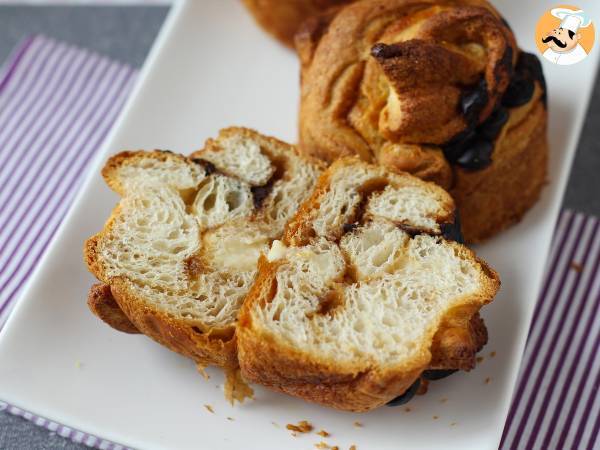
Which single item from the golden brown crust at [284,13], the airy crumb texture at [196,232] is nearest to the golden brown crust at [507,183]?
the airy crumb texture at [196,232]

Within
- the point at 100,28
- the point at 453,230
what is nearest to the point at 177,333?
the point at 453,230

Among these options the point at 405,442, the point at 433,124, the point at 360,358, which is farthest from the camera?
the point at 433,124

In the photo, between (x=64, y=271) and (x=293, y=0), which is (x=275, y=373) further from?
(x=293, y=0)

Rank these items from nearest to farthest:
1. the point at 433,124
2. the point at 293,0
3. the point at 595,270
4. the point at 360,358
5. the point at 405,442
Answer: the point at 360,358, the point at 405,442, the point at 433,124, the point at 595,270, the point at 293,0

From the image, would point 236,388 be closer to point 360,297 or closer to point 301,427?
point 301,427

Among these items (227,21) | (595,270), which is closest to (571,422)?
(595,270)

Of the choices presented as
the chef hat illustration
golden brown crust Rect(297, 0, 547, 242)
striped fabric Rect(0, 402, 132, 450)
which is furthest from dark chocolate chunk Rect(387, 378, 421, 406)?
the chef hat illustration

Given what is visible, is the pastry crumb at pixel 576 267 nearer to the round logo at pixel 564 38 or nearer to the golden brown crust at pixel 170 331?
the round logo at pixel 564 38
